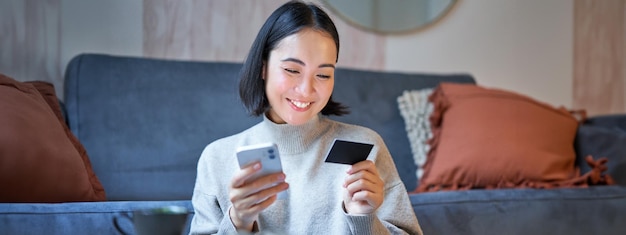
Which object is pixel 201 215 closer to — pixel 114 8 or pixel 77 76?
pixel 77 76

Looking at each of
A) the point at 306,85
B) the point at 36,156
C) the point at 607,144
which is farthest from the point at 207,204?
the point at 607,144

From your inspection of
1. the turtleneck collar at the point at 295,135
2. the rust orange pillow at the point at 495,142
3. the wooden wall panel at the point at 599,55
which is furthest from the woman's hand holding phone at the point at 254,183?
the wooden wall panel at the point at 599,55

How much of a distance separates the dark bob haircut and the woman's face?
0.05 ft

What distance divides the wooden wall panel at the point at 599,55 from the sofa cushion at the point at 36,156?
7.17 ft

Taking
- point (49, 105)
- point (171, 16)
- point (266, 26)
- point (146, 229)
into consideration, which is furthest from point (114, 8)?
point (146, 229)

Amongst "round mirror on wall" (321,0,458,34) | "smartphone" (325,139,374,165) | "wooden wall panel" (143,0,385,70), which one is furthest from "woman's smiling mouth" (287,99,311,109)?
"round mirror on wall" (321,0,458,34)

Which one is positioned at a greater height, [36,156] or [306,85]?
[306,85]

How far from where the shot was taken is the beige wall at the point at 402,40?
7.33 ft

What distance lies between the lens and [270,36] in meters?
1.38

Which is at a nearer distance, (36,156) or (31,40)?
(36,156)

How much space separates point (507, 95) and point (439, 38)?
0.53 metres

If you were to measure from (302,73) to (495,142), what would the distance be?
1043 mm

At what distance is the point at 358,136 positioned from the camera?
1.45 meters

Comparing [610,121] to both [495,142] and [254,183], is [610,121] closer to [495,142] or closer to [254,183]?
[495,142]
